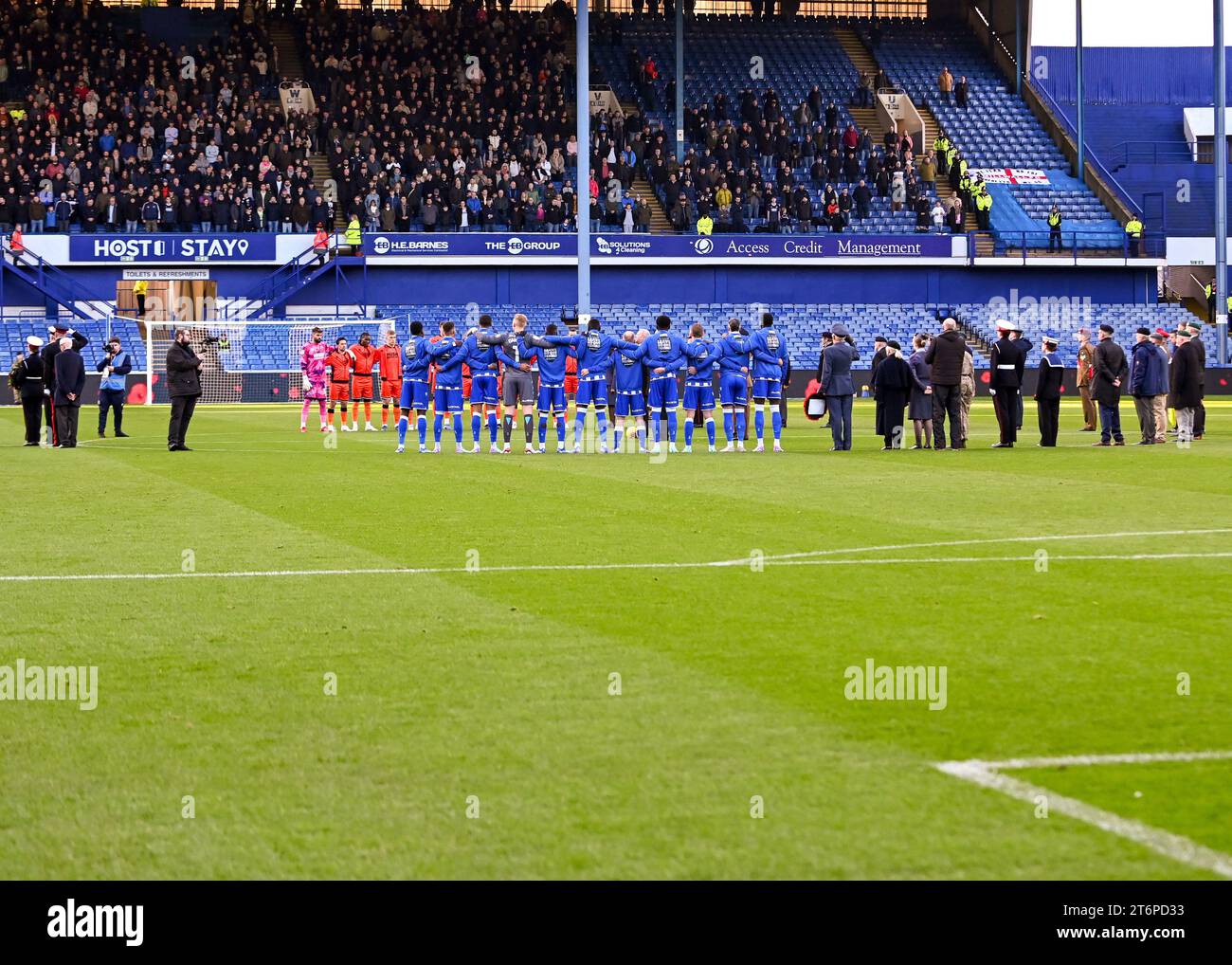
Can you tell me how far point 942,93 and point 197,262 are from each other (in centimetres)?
3030

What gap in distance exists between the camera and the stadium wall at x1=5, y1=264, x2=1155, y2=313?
5878 cm

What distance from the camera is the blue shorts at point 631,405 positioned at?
88.7 ft

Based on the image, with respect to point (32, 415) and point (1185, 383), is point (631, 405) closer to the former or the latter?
point (1185, 383)

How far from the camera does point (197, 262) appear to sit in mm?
56156

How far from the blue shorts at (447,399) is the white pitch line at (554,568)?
14.4 metres

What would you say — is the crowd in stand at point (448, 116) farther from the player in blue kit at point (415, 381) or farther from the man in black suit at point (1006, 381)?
the man in black suit at point (1006, 381)

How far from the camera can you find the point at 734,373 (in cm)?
2698

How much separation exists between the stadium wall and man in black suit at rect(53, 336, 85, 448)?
2837 centimetres

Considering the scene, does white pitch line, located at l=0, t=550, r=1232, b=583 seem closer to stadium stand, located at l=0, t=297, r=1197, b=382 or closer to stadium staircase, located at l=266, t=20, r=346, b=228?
stadium stand, located at l=0, t=297, r=1197, b=382

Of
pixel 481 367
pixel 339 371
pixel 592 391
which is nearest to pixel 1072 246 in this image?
pixel 339 371

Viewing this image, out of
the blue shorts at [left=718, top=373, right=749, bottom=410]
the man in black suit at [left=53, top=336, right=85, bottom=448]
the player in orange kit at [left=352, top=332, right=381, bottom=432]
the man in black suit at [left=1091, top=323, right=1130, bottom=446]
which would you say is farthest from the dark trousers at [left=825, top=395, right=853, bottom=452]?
the man in black suit at [left=53, top=336, right=85, bottom=448]

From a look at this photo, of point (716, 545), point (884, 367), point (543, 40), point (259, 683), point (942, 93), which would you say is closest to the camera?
point (259, 683)
